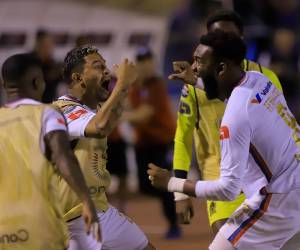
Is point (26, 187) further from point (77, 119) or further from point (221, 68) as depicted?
point (221, 68)

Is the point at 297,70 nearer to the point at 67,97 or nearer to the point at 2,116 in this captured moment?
the point at 67,97

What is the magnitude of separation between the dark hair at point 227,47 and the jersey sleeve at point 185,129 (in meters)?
1.30

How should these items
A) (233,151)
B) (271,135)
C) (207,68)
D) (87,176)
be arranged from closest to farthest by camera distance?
1. (233,151)
2. (271,135)
3. (207,68)
4. (87,176)

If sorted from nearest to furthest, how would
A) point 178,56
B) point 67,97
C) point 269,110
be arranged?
point 269,110 < point 67,97 < point 178,56

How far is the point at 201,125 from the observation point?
781 centimetres

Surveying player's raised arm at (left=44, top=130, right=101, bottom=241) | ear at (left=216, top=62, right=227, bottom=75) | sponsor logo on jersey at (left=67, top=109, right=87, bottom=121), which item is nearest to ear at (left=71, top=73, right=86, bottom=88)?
sponsor logo on jersey at (left=67, top=109, right=87, bottom=121)

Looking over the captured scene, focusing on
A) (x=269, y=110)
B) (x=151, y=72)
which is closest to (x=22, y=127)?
(x=269, y=110)

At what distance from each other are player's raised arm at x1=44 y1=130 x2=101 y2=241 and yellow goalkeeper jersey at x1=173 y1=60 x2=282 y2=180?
7.02 feet

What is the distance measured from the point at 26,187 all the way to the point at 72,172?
1.02 feet

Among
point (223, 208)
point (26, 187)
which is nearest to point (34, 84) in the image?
point (26, 187)

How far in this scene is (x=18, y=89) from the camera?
598 cm

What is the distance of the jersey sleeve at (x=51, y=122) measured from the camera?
5770 mm

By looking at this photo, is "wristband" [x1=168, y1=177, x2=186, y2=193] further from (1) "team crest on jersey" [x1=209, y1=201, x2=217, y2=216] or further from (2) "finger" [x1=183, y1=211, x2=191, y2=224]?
(1) "team crest on jersey" [x1=209, y1=201, x2=217, y2=216]

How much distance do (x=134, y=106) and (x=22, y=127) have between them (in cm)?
733
